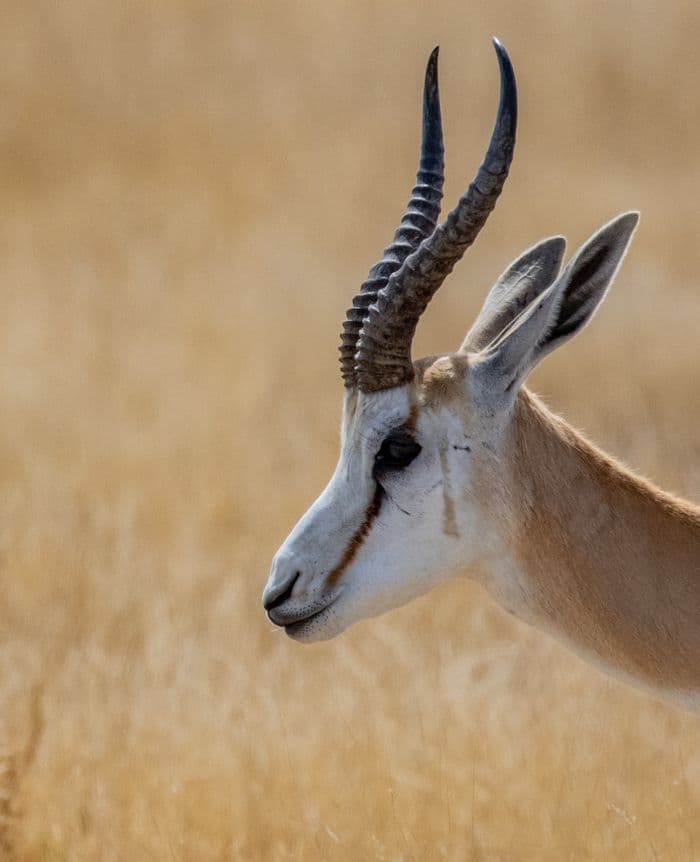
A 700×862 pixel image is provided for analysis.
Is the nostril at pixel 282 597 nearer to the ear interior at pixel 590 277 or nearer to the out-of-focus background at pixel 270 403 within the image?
the ear interior at pixel 590 277

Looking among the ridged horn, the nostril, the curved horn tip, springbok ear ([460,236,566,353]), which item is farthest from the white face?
the curved horn tip

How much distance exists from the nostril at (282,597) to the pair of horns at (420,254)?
21.6 inches

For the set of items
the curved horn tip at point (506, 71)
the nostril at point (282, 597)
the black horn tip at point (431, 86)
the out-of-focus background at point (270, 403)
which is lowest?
the out-of-focus background at point (270, 403)

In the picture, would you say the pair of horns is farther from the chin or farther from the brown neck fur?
the chin

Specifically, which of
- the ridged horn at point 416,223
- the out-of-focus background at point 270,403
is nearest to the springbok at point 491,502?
the ridged horn at point 416,223

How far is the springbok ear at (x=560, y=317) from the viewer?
387cm

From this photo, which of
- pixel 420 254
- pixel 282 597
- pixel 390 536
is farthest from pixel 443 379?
pixel 282 597

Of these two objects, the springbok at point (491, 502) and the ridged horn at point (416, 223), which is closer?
the springbok at point (491, 502)

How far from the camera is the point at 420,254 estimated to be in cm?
399

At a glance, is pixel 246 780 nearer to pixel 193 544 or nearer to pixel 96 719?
pixel 96 719

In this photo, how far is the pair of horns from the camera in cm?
384

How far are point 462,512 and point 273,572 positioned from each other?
508 millimetres

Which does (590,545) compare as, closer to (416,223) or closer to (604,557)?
(604,557)

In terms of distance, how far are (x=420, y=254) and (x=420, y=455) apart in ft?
1.71
